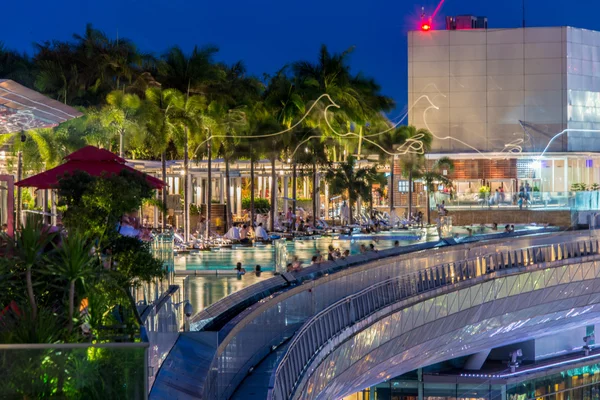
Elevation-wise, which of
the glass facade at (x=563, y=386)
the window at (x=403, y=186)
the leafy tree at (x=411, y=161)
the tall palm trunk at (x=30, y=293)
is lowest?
the glass facade at (x=563, y=386)

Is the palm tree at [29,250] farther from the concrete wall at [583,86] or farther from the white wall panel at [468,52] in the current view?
the concrete wall at [583,86]

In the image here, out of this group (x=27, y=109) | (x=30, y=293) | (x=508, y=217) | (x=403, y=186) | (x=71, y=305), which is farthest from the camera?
(x=403, y=186)

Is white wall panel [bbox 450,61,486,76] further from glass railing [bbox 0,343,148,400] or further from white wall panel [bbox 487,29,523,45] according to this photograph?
glass railing [bbox 0,343,148,400]

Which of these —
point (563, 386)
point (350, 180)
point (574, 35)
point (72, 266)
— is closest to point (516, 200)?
point (350, 180)

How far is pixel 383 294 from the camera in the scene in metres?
22.2

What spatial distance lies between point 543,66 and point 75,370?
7060 centimetres

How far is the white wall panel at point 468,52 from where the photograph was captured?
73938 millimetres

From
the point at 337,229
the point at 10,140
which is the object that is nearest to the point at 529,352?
the point at 337,229

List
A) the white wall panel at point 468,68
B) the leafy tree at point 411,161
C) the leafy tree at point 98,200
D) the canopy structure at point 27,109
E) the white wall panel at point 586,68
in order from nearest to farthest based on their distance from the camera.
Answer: the leafy tree at point 98,200, the canopy structure at point 27,109, the leafy tree at point 411,161, the white wall panel at point 468,68, the white wall panel at point 586,68

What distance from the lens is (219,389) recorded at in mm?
10664

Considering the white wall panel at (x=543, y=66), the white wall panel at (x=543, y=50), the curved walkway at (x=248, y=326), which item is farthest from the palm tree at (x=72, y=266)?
the white wall panel at (x=543, y=50)

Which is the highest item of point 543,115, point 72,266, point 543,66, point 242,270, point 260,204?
point 543,66

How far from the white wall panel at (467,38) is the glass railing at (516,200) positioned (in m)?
18.6

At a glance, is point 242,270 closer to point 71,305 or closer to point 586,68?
point 71,305
